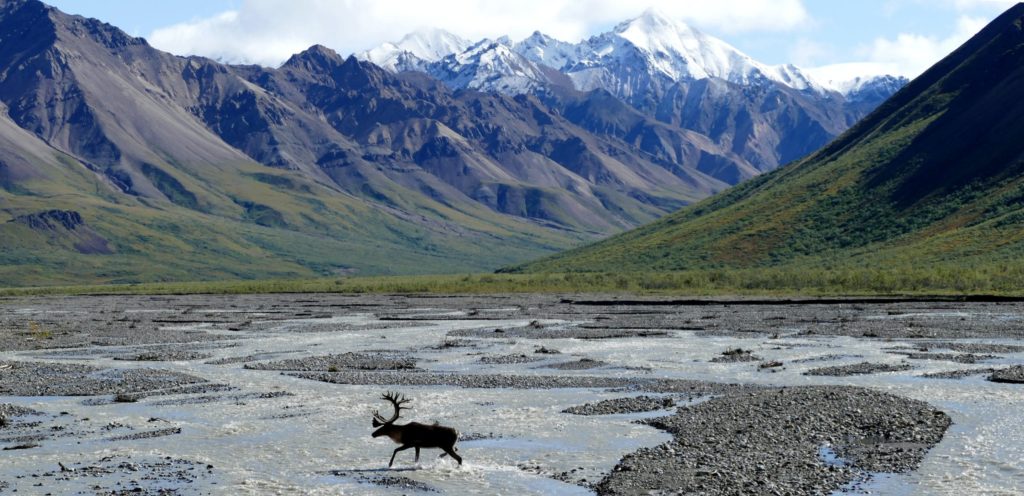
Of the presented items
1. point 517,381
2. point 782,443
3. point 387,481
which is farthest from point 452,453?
point 517,381

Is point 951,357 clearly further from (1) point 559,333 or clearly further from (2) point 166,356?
(2) point 166,356

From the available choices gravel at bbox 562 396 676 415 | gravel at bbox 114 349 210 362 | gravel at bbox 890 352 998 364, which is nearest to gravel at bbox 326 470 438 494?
gravel at bbox 562 396 676 415

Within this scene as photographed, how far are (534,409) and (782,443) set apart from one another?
10.8 metres

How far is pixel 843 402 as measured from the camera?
130ft

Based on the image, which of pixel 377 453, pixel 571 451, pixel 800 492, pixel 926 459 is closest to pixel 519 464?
pixel 571 451

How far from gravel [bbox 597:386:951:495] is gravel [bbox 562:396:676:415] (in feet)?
5.00

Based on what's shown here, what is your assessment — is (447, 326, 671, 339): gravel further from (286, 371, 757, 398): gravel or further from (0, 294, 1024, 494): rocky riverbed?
(286, 371, 757, 398): gravel

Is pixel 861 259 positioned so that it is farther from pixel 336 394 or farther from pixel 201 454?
pixel 201 454

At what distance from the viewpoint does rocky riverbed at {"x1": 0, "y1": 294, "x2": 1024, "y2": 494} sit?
94.9 feet

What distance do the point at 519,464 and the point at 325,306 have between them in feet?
344

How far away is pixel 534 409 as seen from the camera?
4112cm

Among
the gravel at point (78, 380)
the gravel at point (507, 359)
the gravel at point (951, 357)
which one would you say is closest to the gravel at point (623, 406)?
the gravel at point (507, 359)

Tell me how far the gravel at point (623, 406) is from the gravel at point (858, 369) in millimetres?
12336

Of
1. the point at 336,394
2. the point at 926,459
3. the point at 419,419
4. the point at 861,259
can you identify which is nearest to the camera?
the point at 926,459
